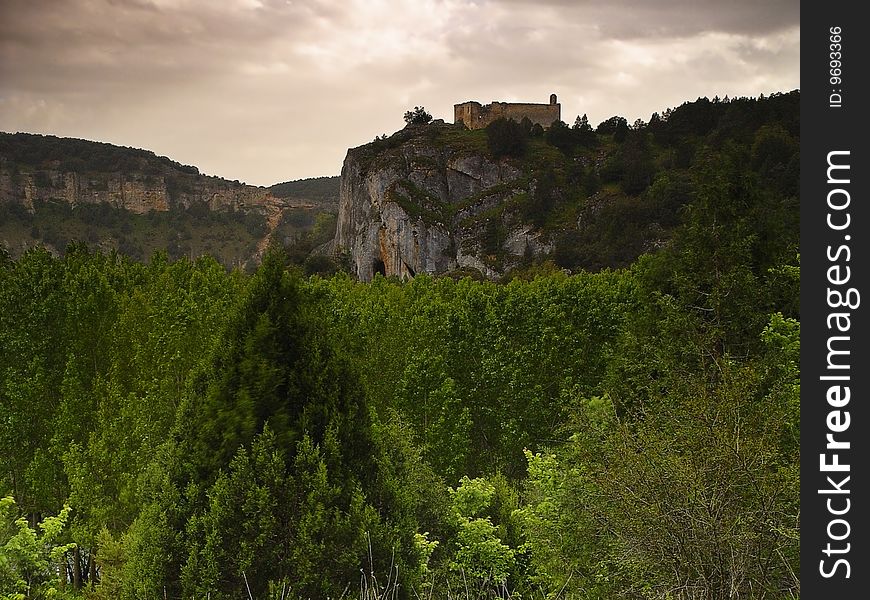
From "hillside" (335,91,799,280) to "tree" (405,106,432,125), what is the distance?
4.09 meters

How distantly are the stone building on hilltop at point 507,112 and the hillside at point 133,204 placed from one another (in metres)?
33.7

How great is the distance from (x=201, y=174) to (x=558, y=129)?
88.7 metres

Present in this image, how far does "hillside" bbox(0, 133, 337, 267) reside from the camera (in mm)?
101413

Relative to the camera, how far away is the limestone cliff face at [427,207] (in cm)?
9194

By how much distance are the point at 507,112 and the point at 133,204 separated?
6359cm

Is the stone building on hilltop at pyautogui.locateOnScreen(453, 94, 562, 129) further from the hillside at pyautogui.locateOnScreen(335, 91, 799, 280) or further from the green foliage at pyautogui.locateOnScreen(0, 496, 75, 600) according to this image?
the green foliage at pyautogui.locateOnScreen(0, 496, 75, 600)

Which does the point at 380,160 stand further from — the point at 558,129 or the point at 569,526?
the point at 569,526

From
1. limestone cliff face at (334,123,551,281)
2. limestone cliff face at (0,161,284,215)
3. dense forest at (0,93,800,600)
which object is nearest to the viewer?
dense forest at (0,93,800,600)

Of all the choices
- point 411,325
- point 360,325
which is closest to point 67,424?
point 360,325

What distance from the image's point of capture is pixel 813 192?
4.65m

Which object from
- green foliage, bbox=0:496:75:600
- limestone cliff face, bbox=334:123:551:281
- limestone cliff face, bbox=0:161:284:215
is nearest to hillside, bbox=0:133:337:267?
limestone cliff face, bbox=0:161:284:215

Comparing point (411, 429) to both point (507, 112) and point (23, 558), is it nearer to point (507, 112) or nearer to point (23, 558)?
point (23, 558)

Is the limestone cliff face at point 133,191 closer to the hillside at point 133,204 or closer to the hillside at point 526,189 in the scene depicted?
the hillside at point 133,204

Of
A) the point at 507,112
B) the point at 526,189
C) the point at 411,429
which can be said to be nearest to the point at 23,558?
the point at 411,429
